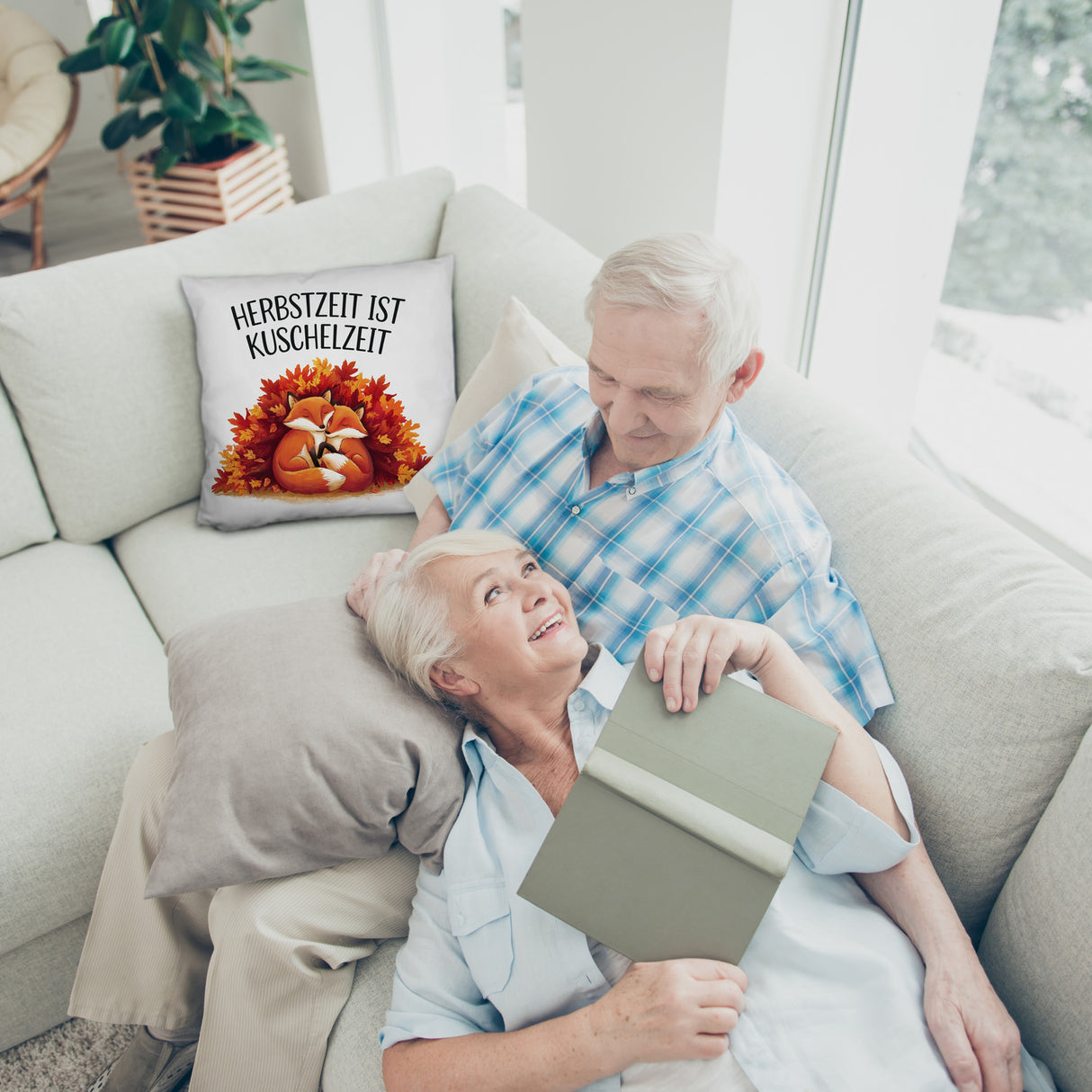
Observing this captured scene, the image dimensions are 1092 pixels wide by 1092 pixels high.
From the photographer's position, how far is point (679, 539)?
3.92 ft

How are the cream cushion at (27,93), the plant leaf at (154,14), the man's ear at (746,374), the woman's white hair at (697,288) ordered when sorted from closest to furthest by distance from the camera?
the woman's white hair at (697,288), the man's ear at (746,374), the plant leaf at (154,14), the cream cushion at (27,93)

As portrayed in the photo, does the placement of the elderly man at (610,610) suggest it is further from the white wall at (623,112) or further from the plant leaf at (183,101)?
the plant leaf at (183,101)

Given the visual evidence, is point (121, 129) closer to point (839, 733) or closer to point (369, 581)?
point (369, 581)

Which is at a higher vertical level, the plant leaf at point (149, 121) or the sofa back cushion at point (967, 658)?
the plant leaf at point (149, 121)

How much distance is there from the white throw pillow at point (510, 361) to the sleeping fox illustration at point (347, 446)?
0.16 meters

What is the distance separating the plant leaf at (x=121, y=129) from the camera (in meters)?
2.94

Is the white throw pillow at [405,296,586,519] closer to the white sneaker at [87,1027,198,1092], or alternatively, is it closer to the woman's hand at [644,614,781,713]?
the woman's hand at [644,614,781,713]

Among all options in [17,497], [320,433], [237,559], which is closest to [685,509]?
[320,433]

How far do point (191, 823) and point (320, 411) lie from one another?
85 cm

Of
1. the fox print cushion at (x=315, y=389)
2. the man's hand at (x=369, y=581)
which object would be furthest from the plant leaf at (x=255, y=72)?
the man's hand at (x=369, y=581)

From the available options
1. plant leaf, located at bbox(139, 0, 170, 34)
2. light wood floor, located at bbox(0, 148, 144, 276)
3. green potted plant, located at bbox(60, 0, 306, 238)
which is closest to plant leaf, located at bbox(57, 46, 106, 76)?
green potted plant, located at bbox(60, 0, 306, 238)

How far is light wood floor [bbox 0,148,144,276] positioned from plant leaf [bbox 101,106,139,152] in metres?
1.02

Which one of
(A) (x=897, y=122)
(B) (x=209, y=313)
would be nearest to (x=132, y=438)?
(B) (x=209, y=313)

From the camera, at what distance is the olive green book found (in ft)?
2.72
